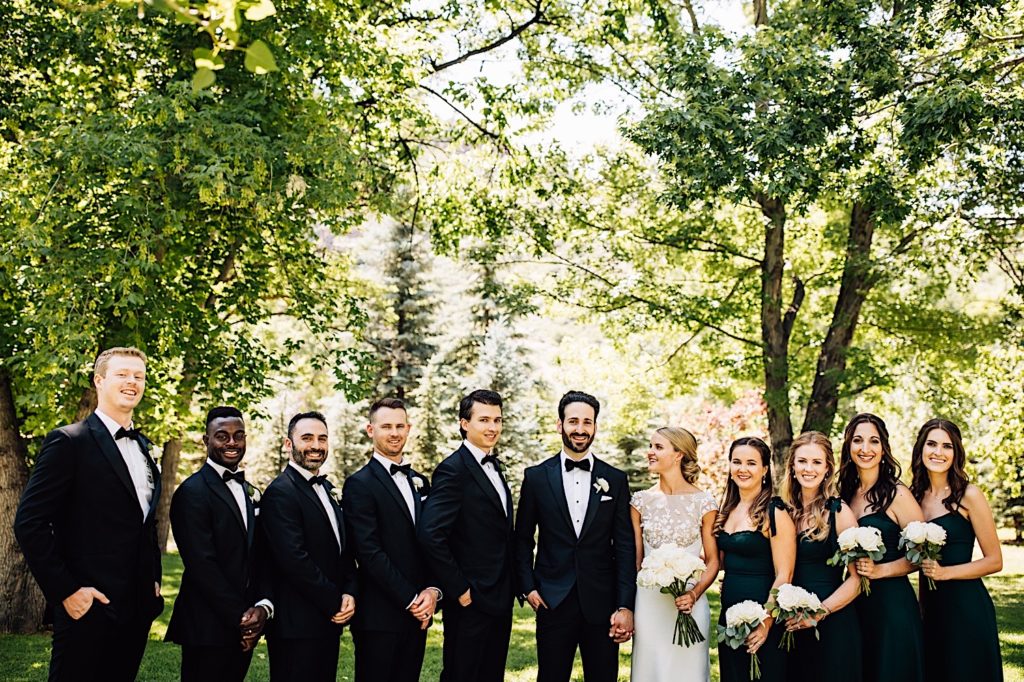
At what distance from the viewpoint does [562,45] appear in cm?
1438

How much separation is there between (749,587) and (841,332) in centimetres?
986

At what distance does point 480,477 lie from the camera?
5.57 meters

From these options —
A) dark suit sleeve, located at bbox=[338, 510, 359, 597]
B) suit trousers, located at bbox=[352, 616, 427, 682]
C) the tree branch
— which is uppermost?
the tree branch

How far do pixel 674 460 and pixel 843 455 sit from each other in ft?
3.67

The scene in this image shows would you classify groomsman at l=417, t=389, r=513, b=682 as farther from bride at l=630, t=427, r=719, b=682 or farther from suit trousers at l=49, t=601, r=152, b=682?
suit trousers at l=49, t=601, r=152, b=682

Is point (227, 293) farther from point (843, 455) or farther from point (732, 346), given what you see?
point (732, 346)

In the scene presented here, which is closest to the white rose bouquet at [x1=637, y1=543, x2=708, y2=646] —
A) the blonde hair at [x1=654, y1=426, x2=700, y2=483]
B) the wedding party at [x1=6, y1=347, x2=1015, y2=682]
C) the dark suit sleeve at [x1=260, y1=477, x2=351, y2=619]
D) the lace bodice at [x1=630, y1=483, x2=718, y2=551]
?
the wedding party at [x1=6, y1=347, x2=1015, y2=682]

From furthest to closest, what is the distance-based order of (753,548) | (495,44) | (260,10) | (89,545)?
(495,44) < (753,548) < (89,545) < (260,10)

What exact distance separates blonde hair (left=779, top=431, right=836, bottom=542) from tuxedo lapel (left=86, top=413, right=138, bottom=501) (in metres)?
3.83

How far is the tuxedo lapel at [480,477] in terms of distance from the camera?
556 centimetres

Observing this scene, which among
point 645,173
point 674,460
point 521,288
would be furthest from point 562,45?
point 674,460

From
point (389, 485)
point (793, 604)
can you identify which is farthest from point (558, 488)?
point (793, 604)

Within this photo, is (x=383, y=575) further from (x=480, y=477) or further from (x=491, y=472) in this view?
(x=491, y=472)

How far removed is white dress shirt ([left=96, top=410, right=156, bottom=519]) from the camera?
482 cm
